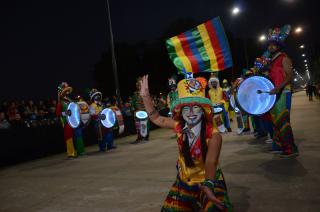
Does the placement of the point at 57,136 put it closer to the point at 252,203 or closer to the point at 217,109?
the point at 217,109

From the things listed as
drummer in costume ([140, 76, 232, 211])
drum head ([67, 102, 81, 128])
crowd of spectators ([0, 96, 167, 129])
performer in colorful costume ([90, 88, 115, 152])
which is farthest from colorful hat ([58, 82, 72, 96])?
drummer in costume ([140, 76, 232, 211])

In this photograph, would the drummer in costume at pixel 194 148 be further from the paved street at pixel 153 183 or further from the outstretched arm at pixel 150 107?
the paved street at pixel 153 183

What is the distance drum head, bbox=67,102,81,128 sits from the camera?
11.5 metres

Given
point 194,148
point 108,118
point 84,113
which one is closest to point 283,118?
point 194,148

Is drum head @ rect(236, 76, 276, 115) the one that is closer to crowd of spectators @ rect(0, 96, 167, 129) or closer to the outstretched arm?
the outstretched arm

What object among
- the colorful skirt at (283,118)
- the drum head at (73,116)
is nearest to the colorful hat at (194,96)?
the colorful skirt at (283,118)

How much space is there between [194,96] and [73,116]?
830 cm

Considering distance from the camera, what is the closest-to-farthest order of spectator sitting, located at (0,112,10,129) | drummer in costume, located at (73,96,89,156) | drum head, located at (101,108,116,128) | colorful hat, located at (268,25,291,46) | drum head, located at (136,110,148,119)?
colorful hat, located at (268,25,291,46) → drummer in costume, located at (73,96,89,156) → drum head, located at (101,108,116,128) → spectator sitting, located at (0,112,10,129) → drum head, located at (136,110,148,119)

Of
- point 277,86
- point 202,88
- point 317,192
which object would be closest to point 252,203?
point 317,192

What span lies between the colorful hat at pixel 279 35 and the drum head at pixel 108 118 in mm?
6982

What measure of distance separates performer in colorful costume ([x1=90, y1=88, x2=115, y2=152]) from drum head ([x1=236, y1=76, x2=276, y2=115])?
6845 mm

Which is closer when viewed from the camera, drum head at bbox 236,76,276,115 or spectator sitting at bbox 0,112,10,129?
drum head at bbox 236,76,276,115

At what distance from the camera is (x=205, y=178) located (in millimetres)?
3639

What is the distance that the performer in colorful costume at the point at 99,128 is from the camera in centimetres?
1274
